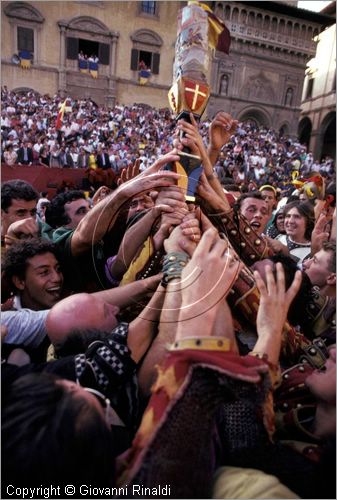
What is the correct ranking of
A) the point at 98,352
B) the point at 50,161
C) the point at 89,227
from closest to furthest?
1. the point at 98,352
2. the point at 89,227
3. the point at 50,161

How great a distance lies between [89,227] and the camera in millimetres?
1913

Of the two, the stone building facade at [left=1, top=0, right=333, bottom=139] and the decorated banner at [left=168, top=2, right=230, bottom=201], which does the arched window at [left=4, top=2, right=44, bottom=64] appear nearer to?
the stone building facade at [left=1, top=0, right=333, bottom=139]

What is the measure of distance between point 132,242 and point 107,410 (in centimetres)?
86

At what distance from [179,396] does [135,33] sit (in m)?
28.9

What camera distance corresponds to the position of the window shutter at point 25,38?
23395mm

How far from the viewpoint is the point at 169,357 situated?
88 cm

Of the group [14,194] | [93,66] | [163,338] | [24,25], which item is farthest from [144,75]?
[163,338]

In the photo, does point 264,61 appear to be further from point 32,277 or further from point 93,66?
point 32,277

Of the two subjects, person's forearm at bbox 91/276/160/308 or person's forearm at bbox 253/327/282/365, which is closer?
person's forearm at bbox 253/327/282/365

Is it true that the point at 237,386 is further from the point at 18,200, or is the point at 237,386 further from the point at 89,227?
the point at 18,200

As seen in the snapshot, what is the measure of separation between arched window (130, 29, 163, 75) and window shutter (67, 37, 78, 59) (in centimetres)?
392

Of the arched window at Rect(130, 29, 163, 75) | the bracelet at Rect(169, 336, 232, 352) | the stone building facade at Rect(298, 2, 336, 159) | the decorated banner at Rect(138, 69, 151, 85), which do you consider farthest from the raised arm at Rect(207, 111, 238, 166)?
the stone building facade at Rect(298, 2, 336, 159)

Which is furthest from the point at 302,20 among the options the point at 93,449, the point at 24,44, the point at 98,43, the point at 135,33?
the point at 93,449

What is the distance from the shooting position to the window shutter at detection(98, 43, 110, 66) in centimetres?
2502
